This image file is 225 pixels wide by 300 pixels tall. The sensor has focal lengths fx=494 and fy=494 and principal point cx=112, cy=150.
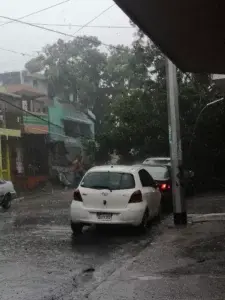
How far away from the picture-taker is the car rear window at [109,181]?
11.4 m

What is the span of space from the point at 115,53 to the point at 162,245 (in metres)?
34.6

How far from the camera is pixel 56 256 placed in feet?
29.3

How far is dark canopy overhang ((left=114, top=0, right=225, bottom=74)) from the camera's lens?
6223 millimetres

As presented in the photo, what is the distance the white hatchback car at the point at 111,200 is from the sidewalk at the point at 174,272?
88 cm

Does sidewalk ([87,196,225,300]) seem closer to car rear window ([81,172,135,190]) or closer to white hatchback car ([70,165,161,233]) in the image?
white hatchback car ([70,165,161,233])

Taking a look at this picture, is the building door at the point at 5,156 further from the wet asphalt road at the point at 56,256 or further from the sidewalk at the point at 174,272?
the sidewalk at the point at 174,272

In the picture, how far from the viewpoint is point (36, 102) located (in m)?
34.9

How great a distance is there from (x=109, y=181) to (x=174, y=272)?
4.30 m

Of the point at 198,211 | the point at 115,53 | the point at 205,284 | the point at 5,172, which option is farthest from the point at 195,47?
the point at 115,53

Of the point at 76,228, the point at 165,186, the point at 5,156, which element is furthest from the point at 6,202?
the point at 5,156

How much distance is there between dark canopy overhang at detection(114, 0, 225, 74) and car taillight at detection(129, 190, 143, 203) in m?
3.08

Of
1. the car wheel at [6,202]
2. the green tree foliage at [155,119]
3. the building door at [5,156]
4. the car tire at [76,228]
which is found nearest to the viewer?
the car tire at [76,228]

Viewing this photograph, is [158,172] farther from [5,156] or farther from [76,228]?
[5,156]

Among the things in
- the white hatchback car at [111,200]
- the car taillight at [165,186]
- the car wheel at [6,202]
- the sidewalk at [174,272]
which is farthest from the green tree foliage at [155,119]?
the sidewalk at [174,272]
